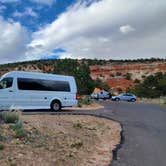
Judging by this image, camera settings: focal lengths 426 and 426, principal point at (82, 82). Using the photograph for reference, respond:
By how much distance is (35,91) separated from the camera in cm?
2731

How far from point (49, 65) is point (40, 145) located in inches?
4220

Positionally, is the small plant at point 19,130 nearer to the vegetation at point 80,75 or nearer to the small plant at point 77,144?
the small plant at point 77,144

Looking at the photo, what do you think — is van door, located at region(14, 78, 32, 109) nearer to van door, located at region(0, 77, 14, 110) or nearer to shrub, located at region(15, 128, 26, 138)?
van door, located at region(0, 77, 14, 110)

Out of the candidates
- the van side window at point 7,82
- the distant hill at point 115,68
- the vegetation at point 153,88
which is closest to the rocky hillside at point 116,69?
the distant hill at point 115,68

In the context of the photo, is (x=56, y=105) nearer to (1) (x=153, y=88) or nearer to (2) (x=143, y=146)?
(2) (x=143, y=146)

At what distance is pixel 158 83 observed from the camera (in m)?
80.3

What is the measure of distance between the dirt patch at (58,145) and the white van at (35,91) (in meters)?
9.54


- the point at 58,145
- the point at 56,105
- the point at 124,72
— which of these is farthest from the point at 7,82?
the point at 124,72

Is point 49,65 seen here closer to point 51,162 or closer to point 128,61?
point 128,61

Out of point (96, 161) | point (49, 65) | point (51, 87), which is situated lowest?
point (96, 161)

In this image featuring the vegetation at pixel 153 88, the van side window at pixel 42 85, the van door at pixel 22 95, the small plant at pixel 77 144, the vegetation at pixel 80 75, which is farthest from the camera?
the vegetation at pixel 80 75

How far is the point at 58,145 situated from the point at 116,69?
364 ft

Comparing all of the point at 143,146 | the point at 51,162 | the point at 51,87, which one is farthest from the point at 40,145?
the point at 51,87

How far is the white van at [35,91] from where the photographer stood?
26.0 meters
